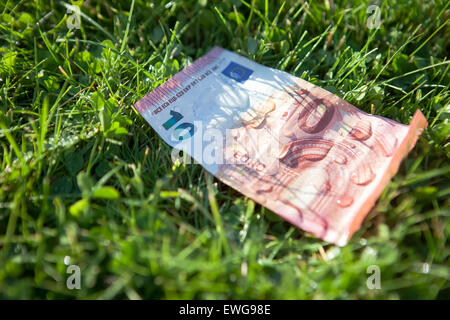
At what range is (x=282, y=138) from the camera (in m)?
1.37

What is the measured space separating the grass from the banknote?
0.17 feet

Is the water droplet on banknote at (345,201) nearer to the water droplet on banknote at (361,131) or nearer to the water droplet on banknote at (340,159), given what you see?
the water droplet on banknote at (340,159)

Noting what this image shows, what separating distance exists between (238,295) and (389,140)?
77 cm

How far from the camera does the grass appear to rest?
38.5 inches

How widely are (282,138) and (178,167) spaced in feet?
1.36

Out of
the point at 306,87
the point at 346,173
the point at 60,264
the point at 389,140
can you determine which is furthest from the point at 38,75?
the point at 389,140

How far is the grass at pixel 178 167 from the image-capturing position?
0.98 metres

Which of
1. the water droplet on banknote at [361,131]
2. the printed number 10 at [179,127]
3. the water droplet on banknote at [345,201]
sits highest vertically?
the printed number 10 at [179,127]

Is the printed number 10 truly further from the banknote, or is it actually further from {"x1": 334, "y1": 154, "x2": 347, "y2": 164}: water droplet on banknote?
{"x1": 334, "y1": 154, "x2": 347, "y2": 164}: water droplet on banknote

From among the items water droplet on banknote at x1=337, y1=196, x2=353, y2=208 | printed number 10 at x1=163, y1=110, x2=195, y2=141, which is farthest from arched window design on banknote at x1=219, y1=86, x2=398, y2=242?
printed number 10 at x1=163, y1=110, x2=195, y2=141

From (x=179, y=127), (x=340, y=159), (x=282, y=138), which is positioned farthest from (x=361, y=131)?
(x=179, y=127)

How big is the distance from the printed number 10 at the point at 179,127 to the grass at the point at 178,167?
0.08 m

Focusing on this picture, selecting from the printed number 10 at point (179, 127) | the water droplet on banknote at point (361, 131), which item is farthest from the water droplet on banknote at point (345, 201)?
the printed number 10 at point (179, 127)
